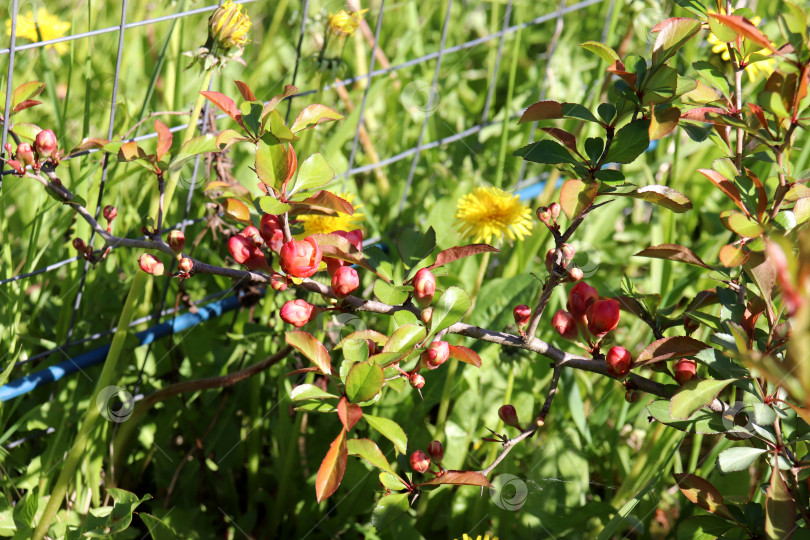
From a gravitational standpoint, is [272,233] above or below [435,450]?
above

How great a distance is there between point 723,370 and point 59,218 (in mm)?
983

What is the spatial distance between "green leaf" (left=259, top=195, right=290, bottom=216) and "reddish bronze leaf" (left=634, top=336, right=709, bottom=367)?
36 cm

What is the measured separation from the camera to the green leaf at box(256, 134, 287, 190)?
0.66 meters

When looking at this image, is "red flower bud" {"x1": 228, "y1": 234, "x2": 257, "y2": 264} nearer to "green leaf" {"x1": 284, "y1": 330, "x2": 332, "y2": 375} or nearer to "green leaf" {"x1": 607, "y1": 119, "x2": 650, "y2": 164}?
"green leaf" {"x1": 284, "y1": 330, "x2": 332, "y2": 375}

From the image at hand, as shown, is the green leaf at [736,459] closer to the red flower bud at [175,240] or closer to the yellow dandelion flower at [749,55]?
the yellow dandelion flower at [749,55]

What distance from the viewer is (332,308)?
71 cm

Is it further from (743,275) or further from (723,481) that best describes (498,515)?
(743,275)

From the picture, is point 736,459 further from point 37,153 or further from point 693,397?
point 37,153

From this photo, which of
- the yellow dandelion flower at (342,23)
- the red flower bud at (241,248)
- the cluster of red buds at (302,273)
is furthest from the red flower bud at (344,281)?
the yellow dandelion flower at (342,23)

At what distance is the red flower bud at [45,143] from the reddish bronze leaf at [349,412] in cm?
42

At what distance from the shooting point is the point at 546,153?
2.23 feet

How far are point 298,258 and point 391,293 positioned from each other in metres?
0.10

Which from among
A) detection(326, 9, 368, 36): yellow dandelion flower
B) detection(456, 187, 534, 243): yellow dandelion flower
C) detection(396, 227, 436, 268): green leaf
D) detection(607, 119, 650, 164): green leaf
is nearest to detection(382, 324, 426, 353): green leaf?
detection(396, 227, 436, 268): green leaf

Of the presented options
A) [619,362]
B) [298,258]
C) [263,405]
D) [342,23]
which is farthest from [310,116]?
[263,405]
